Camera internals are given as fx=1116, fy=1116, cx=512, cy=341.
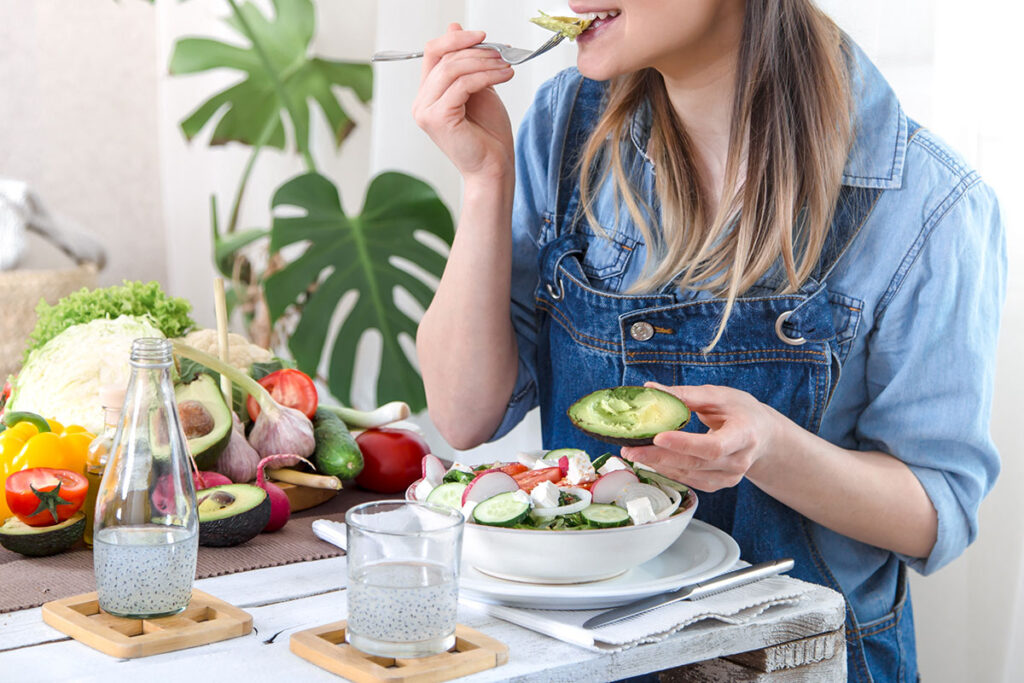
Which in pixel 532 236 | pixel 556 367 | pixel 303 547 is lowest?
pixel 303 547

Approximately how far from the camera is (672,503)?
88cm

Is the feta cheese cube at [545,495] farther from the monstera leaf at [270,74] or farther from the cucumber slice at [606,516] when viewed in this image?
the monstera leaf at [270,74]

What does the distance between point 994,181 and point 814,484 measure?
2.00 feet

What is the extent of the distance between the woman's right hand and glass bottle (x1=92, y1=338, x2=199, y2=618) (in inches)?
20.0

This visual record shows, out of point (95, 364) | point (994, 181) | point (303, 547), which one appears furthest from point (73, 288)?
point (994, 181)

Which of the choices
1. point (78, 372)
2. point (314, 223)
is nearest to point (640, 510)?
point (78, 372)

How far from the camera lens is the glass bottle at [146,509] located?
2.55ft

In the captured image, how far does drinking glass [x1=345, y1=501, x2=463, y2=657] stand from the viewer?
71 centimetres

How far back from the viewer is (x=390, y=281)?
238 centimetres

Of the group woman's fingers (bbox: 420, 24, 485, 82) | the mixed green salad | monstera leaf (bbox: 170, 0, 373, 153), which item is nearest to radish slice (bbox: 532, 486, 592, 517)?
the mixed green salad

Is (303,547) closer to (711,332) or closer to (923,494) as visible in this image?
(711,332)

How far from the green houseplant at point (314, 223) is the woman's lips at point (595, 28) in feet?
3.43

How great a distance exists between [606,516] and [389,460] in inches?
18.1

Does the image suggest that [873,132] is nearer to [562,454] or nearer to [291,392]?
[562,454]
